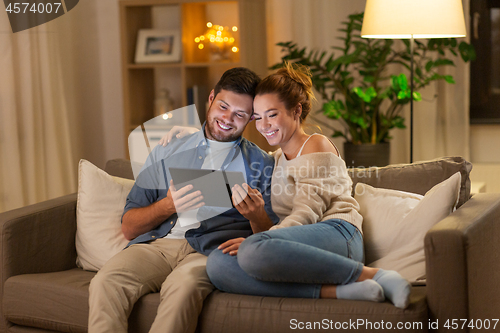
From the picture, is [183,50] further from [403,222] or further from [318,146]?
[403,222]

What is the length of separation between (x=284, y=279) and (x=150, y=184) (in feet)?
1.93

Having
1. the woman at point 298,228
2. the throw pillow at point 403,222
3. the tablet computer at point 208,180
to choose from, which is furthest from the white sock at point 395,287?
the tablet computer at point 208,180

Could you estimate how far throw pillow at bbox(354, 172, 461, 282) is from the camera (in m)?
1.49

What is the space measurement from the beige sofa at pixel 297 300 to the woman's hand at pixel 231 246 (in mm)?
126

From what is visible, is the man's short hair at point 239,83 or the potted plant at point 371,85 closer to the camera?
the man's short hair at point 239,83

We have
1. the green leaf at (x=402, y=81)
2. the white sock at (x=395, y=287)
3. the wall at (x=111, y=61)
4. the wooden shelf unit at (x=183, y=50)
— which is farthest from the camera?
the wall at (x=111, y=61)

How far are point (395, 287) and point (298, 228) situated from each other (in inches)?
11.9

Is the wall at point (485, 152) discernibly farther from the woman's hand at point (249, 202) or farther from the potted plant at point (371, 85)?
the woman's hand at point (249, 202)

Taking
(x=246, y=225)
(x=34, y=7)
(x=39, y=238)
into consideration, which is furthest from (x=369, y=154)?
(x=34, y=7)

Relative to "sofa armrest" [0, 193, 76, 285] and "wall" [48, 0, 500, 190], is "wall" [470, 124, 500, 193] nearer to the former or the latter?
"wall" [48, 0, 500, 190]

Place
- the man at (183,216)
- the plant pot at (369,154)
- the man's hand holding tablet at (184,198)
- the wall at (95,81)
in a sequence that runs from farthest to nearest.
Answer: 1. the wall at (95,81)
2. the plant pot at (369,154)
3. the man's hand holding tablet at (184,198)
4. the man at (183,216)

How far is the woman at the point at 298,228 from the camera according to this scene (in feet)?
4.34

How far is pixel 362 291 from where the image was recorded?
1298mm

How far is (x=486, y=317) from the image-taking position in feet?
4.41
